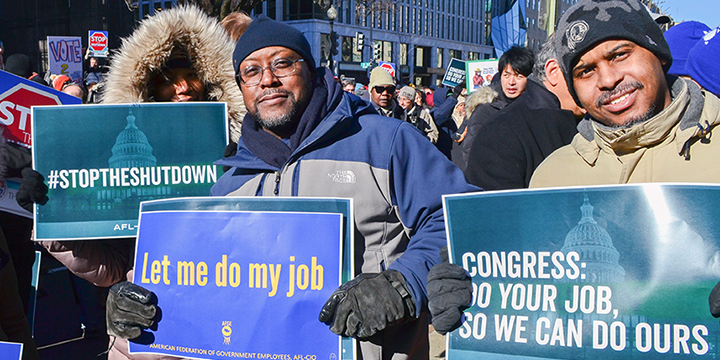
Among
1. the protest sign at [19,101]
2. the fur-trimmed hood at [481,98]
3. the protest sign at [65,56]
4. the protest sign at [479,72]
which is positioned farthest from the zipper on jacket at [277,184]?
the protest sign at [65,56]

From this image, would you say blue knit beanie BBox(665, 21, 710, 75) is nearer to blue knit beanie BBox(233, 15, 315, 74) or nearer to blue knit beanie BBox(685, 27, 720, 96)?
blue knit beanie BBox(685, 27, 720, 96)

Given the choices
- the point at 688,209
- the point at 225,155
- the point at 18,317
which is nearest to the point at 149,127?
the point at 225,155

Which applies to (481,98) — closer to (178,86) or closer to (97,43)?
(178,86)

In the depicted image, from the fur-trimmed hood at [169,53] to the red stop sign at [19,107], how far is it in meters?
0.32

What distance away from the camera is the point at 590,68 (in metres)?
1.85

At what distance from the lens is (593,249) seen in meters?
1.64

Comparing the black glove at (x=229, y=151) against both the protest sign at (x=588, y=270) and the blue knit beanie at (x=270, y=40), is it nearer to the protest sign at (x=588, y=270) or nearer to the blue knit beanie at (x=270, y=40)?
the blue knit beanie at (x=270, y=40)

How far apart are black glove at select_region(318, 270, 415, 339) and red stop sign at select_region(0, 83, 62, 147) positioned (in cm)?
191

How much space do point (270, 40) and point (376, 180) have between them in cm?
69

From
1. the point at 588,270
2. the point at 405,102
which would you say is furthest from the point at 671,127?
the point at 405,102

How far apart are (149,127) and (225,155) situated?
329mm

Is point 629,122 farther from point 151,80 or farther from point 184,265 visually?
point 151,80

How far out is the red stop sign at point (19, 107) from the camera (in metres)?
2.89

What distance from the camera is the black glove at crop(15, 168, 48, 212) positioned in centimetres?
241
